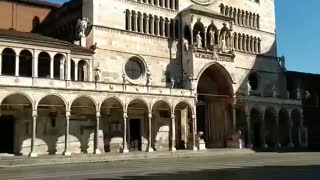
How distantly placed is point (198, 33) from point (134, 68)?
7.80 meters

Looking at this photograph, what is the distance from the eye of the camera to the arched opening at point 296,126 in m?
53.1

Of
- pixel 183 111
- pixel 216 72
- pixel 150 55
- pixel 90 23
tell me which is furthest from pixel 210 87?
pixel 90 23

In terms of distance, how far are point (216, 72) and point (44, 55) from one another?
1819cm

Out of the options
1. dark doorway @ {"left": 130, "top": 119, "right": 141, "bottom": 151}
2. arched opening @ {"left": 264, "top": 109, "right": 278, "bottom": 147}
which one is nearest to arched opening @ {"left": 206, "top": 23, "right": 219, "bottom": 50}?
arched opening @ {"left": 264, "top": 109, "right": 278, "bottom": 147}

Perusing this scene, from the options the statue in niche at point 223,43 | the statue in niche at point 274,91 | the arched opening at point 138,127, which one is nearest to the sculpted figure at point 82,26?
the arched opening at point 138,127

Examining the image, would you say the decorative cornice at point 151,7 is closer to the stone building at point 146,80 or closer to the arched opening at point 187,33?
the stone building at point 146,80

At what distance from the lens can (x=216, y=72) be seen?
4653cm

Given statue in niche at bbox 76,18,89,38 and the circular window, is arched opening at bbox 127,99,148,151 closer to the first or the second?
the circular window

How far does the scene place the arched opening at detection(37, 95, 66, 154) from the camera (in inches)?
1369

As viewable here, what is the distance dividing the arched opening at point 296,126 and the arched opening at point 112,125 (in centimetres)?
2286

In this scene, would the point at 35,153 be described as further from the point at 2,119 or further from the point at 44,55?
the point at 44,55

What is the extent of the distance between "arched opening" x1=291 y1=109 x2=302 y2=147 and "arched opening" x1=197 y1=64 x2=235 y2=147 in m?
10.3

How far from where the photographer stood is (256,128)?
168 ft

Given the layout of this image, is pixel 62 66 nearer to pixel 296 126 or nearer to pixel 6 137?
pixel 6 137
